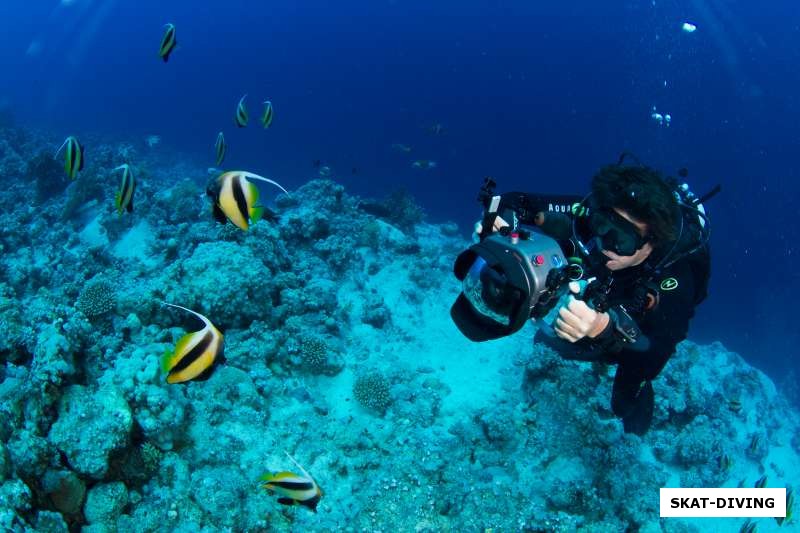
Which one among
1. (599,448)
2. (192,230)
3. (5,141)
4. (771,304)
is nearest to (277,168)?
(5,141)

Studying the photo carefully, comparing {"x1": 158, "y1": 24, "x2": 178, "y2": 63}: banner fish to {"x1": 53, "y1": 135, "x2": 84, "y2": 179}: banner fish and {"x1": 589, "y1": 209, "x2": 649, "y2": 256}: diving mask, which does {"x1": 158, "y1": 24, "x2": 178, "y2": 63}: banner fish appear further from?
{"x1": 589, "y1": 209, "x2": 649, "y2": 256}: diving mask

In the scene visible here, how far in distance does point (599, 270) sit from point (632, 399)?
6.96 feet

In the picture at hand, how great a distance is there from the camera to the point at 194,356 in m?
2.15

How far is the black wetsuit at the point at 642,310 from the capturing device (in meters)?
2.66

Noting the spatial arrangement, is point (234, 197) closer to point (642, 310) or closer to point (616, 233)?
point (616, 233)

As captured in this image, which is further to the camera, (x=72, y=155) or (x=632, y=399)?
(x=632, y=399)

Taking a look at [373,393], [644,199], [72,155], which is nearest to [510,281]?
[644,199]

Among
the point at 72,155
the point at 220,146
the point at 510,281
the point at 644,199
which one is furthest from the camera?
the point at 220,146

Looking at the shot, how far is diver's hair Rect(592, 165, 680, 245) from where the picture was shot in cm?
290

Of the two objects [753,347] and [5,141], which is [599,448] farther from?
[753,347]

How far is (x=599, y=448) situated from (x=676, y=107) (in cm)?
6672

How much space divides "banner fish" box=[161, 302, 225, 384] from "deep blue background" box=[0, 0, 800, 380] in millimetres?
23280

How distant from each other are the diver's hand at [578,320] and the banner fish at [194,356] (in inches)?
69.4

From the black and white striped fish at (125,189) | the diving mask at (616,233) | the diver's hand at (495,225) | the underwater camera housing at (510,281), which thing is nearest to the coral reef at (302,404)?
A: the black and white striped fish at (125,189)
